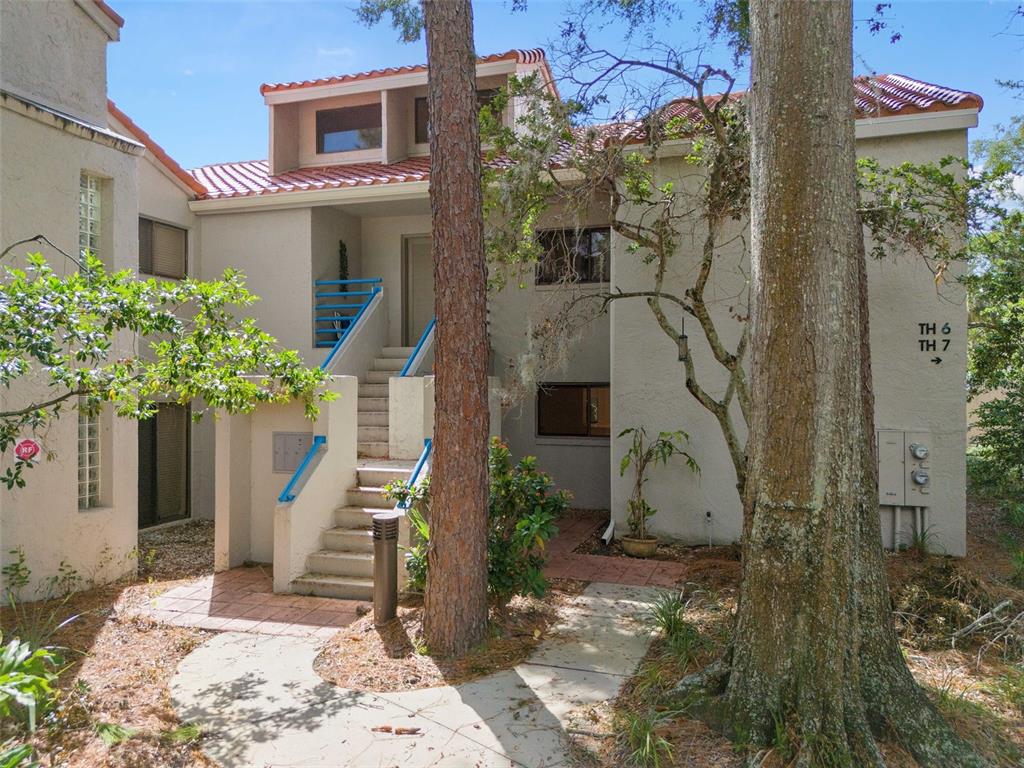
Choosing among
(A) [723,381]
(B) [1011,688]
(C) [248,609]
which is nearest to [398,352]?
(A) [723,381]

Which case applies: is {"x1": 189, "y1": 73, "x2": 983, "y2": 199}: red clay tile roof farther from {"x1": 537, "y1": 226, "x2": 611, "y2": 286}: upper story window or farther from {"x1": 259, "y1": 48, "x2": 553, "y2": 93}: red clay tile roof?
{"x1": 537, "y1": 226, "x2": 611, "y2": 286}: upper story window

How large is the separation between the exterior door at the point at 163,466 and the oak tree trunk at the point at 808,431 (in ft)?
30.7

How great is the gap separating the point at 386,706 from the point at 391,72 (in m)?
11.7

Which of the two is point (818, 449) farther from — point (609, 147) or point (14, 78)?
point (14, 78)

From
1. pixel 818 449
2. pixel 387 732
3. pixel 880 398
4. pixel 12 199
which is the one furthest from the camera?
pixel 880 398

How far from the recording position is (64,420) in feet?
24.0

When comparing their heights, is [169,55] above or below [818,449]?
above

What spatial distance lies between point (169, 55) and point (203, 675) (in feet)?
26.5

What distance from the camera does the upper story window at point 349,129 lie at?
45.6 feet

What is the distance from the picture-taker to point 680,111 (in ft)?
30.0

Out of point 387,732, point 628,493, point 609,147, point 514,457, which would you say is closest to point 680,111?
point 609,147

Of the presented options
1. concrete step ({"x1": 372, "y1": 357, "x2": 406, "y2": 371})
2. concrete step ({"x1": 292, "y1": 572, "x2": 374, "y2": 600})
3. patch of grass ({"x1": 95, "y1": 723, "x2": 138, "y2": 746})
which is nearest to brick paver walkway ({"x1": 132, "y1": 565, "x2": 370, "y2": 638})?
concrete step ({"x1": 292, "y1": 572, "x2": 374, "y2": 600})

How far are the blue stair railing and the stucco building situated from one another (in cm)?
4

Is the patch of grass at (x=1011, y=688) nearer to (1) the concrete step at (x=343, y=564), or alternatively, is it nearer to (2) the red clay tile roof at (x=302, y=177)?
(1) the concrete step at (x=343, y=564)
